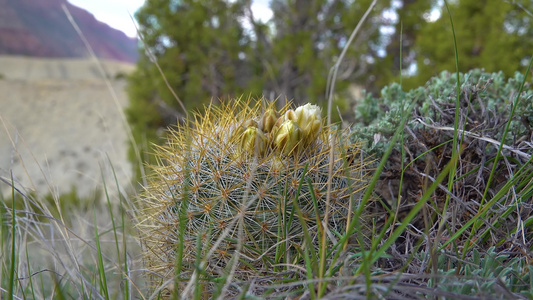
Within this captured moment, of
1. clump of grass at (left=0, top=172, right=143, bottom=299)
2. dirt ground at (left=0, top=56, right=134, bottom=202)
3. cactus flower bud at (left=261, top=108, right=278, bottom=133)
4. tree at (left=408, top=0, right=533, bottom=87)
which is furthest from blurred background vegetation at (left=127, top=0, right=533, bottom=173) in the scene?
dirt ground at (left=0, top=56, right=134, bottom=202)

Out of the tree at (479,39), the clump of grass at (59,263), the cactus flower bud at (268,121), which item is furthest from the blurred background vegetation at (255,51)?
the cactus flower bud at (268,121)

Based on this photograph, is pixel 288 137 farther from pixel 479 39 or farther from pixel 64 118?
pixel 64 118

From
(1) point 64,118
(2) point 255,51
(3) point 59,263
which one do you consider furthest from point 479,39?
(1) point 64,118

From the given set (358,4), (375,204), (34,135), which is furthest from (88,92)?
(375,204)

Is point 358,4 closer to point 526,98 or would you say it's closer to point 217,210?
point 526,98

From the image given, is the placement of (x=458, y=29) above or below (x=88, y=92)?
above

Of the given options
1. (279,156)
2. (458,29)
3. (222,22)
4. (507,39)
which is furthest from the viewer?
(222,22)

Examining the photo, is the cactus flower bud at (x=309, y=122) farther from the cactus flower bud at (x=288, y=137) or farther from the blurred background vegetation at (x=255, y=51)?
the blurred background vegetation at (x=255, y=51)
